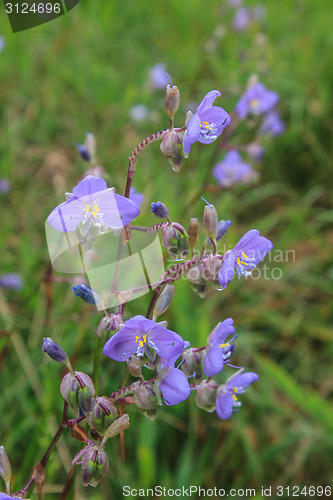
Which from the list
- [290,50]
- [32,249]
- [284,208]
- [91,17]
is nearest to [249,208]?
[284,208]

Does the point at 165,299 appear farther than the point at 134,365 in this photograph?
Yes

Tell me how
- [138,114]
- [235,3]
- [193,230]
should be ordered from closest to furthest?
1. [193,230]
2. [138,114]
3. [235,3]

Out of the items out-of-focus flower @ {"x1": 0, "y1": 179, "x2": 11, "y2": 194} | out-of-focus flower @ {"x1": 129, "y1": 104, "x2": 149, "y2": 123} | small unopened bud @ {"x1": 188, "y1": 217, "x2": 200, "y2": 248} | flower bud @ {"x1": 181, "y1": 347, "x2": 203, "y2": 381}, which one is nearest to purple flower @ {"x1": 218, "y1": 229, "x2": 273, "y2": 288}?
small unopened bud @ {"x1": 188, "y1": 217, "x2": 200, "y2": 248}

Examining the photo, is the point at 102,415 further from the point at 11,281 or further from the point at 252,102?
the point at 252,102

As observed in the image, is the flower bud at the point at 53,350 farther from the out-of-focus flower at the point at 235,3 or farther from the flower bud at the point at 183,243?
the out-of-focus flower at the point at 235,3

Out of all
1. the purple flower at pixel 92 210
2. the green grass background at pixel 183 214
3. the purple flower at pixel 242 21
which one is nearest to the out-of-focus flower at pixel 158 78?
the green grass background at pixel 183 214

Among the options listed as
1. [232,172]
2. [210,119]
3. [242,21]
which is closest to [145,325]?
[210,119]
